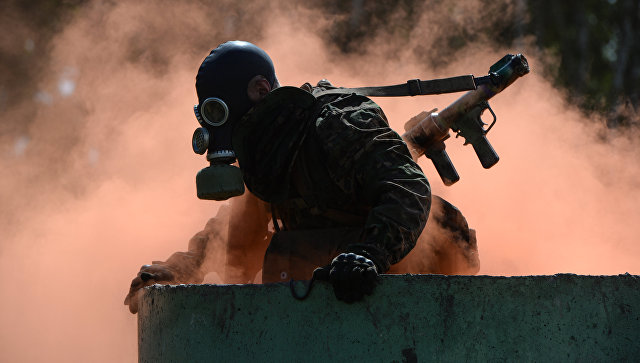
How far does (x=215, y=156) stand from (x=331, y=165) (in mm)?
363

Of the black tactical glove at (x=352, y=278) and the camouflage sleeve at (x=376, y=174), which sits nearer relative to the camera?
the black tactical glove at (x=352, y=278)

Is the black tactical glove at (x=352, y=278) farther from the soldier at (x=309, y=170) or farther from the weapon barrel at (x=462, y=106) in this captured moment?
the weapon barrel at (x=462, y=106)

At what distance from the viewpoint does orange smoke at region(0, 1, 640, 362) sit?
498 cm

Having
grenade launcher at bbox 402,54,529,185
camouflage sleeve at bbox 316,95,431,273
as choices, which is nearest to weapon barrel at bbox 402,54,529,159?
grenade launcher at bbox 402,54,529,185

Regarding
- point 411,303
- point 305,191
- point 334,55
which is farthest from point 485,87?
point 334,55

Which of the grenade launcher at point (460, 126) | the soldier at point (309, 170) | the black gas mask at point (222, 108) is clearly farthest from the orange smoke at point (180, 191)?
the black gas mask at point (222, 108)

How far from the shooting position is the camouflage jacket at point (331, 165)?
8.05ft

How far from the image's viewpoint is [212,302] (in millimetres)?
2262

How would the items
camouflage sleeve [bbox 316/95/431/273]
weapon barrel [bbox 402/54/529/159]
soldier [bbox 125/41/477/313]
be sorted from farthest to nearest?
weapon barrel [bbox 402/54/529/159] → soldier [bbox 125/41/477/313] → camouflage sleeve [bbox 316/95/431/273]

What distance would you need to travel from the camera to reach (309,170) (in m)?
2.80

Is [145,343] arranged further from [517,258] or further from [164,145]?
[164,145]

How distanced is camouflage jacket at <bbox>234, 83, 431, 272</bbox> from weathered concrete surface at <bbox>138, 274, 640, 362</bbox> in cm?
30

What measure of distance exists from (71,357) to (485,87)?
3.44 meters

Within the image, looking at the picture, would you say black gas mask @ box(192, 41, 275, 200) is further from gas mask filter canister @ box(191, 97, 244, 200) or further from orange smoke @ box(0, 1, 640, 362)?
orange smoke @ box(0, 1, 640, 362)
